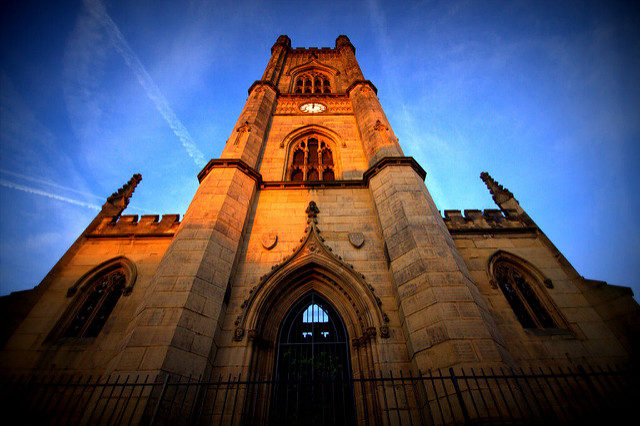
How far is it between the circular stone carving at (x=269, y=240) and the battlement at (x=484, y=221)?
215 inches

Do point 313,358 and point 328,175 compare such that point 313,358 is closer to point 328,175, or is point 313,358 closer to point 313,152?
point 328,175

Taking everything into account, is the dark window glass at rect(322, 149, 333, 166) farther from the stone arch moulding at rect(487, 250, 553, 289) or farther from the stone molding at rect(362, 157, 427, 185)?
the stone arch moulding at rect(487, 250, 553, 289)

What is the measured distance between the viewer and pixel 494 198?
1142 cm

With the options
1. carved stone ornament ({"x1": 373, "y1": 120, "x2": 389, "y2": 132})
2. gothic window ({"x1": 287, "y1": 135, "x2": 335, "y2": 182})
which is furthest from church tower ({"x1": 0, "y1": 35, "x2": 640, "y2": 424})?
gothic window ({"x1": 287, "y1": 135, "x2": 335, "y2": 182})

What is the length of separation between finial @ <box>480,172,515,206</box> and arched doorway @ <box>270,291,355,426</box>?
8.14 meters

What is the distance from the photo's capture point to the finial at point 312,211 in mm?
8547

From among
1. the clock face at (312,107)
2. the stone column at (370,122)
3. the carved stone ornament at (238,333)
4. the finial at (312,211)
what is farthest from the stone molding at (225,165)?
the clock face at (312,107)

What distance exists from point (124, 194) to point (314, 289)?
9.19m

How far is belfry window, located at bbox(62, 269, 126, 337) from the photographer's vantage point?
24.8 feet

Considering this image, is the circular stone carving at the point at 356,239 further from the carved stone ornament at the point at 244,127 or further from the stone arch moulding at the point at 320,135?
the carved stone ornament at the point at 244,127

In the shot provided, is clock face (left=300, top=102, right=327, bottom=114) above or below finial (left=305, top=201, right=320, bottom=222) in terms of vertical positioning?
above

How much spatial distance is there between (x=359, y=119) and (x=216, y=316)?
10.3 meters

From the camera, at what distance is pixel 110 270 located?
891 cm

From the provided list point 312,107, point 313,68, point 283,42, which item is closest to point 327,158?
point 312,107
